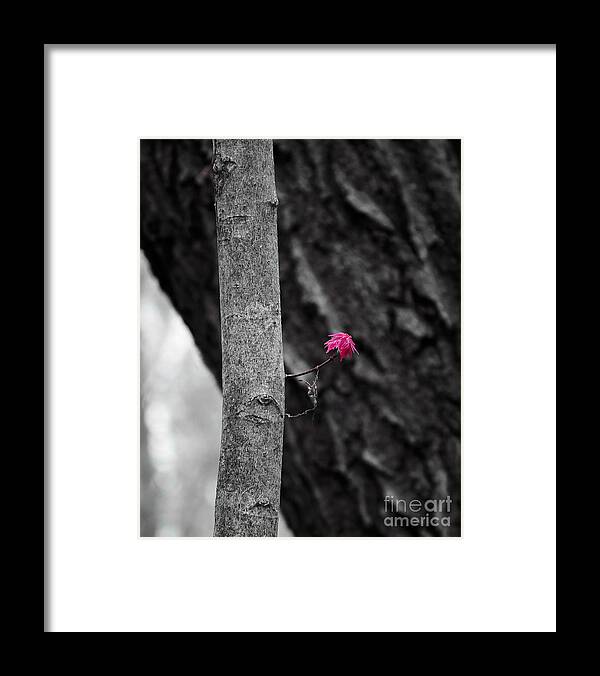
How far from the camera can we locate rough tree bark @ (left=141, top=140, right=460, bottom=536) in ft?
5.78

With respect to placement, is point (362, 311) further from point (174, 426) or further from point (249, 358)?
point (174, 426)

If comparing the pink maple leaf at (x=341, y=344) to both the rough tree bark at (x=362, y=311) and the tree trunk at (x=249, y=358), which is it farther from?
the tree trunk at (x=249, y=358)

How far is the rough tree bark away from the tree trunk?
664 millimetres

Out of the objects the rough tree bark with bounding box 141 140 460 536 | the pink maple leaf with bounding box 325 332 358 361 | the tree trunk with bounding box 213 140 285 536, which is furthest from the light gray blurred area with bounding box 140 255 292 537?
the tree trunk with bounding box 213 140 285 536

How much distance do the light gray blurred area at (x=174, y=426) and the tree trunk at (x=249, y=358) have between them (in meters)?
0.96

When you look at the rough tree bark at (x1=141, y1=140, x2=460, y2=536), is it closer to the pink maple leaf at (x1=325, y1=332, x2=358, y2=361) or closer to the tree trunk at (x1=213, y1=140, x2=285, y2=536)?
the pink maple leaf at (x1=325, y1=332, x2=358, y2=361)

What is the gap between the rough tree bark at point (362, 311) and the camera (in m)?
1.76

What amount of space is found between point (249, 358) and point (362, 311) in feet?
2.47

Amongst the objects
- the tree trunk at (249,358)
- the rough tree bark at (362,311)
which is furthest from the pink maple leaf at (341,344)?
the tree trunk at (249,358)
